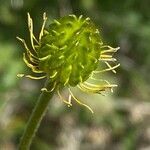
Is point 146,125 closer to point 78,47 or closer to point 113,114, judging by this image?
point 113,114

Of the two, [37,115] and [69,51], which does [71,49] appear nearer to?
[69,51]

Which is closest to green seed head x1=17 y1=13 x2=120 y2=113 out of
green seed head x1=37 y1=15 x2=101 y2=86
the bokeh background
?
green seed head x1=37 y1=15 x2=101 y2=86

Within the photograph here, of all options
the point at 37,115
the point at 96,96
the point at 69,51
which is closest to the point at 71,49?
the point at 69,51

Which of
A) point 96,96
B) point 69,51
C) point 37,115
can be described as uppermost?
point 96,96

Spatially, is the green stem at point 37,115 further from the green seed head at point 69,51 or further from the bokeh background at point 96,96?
the bokeh background at point 96,96

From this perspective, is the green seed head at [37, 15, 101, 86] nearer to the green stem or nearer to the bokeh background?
the green stem

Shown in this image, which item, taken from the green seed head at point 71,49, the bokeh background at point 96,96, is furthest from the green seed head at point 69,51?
the bokeh background at point 96,96
